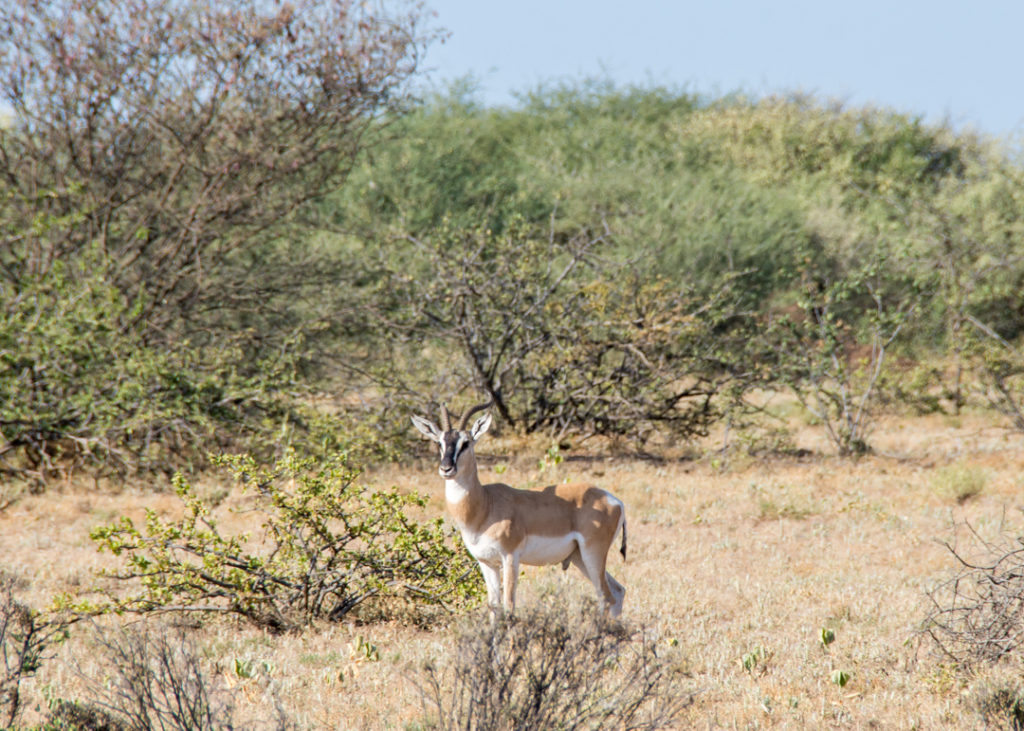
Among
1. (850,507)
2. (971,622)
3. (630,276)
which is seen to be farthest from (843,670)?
(630,276)

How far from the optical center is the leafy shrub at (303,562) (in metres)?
7.20

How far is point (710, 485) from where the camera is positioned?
42.9 feet

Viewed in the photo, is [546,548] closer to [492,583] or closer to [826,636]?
[492,583]

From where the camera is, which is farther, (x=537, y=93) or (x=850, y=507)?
(x=537, y=93)

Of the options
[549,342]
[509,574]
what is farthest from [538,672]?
[549,342]

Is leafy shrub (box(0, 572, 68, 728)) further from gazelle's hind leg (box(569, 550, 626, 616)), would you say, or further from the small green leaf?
the small green leaf

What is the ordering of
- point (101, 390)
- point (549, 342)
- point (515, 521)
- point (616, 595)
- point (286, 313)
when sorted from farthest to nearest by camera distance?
point (286, 313), point (549, 342), point (101, 390), point (616, 595), point (515, 521)

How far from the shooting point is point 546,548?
6.88 m

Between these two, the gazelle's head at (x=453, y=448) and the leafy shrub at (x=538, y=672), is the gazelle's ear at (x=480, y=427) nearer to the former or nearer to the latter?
the gazelle's head at (x=453, y=448)

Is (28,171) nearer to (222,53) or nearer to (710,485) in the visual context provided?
(222,53)

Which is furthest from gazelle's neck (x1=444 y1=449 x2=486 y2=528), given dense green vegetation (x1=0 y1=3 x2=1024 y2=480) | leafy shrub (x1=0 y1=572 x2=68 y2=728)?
dense green vegetation (x1=0 y1=3 x2=1024 y2=480)

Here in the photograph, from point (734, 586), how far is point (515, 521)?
2.82 m

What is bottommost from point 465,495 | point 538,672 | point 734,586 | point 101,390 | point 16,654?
point 16,654

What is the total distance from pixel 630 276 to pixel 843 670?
31.8 feet
